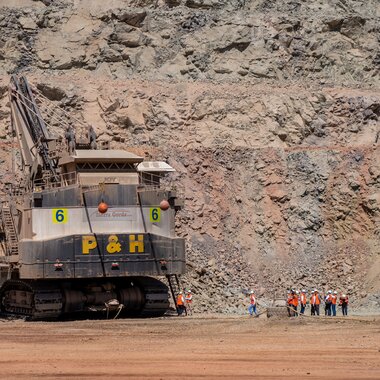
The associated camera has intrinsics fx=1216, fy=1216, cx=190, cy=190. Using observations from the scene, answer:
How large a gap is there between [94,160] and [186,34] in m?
25.5

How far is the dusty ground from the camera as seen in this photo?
22125mm

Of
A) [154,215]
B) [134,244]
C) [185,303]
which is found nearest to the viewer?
[134,244]

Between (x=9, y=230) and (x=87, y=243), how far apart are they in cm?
392

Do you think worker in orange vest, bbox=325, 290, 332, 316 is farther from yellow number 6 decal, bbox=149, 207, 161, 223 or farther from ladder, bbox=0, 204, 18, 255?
ladder, bbox=0, 204, 18, 255

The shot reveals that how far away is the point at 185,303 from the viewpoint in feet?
134

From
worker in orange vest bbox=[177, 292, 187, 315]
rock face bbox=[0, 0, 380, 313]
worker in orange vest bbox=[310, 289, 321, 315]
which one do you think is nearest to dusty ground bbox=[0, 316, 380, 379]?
worker in orange vest bbox=[177, 292, 187, 315]

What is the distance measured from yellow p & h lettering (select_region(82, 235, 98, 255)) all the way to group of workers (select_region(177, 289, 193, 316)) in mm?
4202

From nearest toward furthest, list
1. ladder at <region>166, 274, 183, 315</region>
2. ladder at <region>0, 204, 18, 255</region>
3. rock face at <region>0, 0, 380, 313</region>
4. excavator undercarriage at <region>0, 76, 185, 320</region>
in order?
excavator undercarriage at <region>0, 76, 185, 320</region> < ladder at <region>166, 274, 183, 315</region> < ladder at <region>0, 204, 18, 255</region> < rock face at <region>0, 0, 380, 313</region>

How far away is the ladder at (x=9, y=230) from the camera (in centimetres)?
3934

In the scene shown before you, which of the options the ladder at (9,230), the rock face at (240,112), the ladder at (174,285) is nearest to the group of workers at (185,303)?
the ladder at (174,285)

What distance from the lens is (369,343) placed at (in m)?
27.8

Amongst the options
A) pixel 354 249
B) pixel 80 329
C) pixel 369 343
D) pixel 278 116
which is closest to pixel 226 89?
pixel 278 116

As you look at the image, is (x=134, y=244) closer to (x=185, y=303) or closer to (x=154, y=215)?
(x=154, y=215)

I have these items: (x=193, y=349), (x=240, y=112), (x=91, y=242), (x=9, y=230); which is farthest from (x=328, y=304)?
(x=240, y=112)
